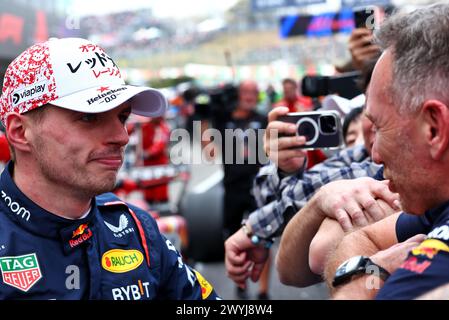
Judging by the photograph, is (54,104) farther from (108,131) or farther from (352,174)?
(352,174)

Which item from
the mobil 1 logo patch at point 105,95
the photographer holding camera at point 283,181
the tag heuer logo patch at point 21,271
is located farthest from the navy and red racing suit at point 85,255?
the photographer holding camera at point 283,181

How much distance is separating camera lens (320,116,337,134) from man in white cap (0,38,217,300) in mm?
798

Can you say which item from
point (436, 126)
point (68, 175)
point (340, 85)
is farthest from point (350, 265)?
point (340, 85)

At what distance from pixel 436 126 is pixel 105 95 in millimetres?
1091

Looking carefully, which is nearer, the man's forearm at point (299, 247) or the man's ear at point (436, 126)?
the man's ear at point (436, 126)

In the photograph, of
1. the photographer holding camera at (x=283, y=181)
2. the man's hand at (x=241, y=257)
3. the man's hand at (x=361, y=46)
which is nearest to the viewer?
the photographer holding camera at (x=283, y=181)

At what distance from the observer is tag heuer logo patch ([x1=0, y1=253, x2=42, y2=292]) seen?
2008 mm

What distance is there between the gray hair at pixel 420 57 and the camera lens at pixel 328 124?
1.11m

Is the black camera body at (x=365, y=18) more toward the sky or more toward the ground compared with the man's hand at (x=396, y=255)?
more toward the sky

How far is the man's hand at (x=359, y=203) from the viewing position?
216cm

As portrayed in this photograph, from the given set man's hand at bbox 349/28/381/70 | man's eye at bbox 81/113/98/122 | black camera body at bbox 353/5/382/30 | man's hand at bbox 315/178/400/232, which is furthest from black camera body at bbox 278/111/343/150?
black camera body at bbox 353/5/382/30

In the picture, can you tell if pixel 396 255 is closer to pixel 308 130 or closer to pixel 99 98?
pixel 99 98

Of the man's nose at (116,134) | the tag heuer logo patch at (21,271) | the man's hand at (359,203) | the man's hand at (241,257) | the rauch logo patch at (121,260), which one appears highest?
the man's nose at (116,134)

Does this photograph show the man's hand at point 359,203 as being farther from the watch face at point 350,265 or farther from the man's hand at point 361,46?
the man's hand at point 361,46
